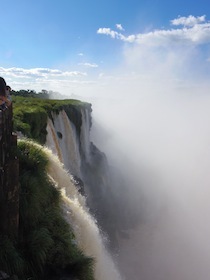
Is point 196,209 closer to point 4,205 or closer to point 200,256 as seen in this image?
point 200,256

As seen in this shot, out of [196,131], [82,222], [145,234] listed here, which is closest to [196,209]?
[145,234]

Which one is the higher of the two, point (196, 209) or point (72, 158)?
point (72, 158)

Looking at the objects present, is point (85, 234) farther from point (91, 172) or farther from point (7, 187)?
point (91, 172)

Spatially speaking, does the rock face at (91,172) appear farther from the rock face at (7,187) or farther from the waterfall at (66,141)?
the rock face at (7,187)

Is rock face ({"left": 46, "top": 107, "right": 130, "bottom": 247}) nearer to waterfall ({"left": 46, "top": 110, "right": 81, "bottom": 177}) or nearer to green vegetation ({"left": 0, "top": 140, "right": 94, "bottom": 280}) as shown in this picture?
waterfall ({"left": 46, "top": 110, "right": 81, "bottom": 177})

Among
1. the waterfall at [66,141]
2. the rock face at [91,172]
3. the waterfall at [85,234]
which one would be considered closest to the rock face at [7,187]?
the waterfall at [85,234]

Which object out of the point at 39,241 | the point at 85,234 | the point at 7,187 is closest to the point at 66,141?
the point at 85,234
